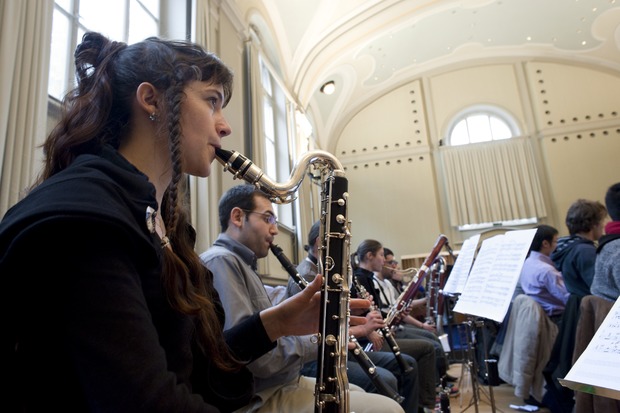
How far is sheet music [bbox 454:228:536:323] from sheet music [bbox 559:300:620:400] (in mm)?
932

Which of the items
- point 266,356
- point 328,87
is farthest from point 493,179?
point 266,356

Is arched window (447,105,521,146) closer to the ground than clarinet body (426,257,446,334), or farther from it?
farther from it

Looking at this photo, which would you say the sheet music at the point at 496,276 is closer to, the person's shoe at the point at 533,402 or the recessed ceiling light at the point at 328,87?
the person's shoe at the point at 533,402

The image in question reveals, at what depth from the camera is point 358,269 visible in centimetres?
387

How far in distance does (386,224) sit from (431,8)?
456 centimetres

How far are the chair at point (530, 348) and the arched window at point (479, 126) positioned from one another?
7301mm

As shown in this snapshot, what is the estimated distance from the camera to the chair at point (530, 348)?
3.37 meters

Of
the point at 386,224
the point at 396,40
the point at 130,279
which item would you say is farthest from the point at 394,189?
the point at 130,279

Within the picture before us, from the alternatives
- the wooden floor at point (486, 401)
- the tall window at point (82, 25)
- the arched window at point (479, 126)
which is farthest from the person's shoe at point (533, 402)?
the arched window at point (479, 126)

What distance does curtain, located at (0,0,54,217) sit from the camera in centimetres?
201

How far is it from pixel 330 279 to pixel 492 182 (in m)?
9.43

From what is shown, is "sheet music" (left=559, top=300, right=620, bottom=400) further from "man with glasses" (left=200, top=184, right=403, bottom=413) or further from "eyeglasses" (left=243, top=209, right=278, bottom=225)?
"eyeglasses" (left=243, top=209, right=278, bottom=225)

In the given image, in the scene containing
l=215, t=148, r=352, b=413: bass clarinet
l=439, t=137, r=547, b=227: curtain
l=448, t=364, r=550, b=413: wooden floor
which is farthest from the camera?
l=439, t=137, r=547, b=227: curtain

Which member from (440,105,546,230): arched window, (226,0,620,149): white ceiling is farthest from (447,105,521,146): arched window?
(226,0,620,149): white ceiling
